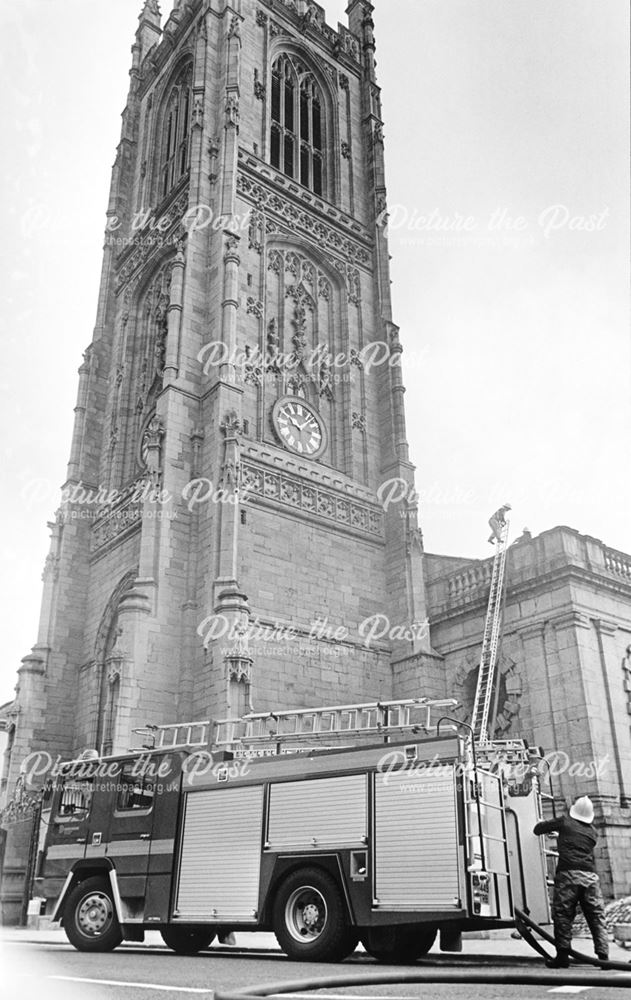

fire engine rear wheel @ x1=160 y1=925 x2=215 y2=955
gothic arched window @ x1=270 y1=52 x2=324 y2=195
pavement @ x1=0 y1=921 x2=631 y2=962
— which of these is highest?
gothic arched window @ x1=270 y1=52 x2=324 y2=195

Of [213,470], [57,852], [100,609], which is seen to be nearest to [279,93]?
[213,470]

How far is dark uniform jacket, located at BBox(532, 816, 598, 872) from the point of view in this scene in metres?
10.0

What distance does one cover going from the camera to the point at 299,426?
3136 cm

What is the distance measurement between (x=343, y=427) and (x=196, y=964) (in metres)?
24.3

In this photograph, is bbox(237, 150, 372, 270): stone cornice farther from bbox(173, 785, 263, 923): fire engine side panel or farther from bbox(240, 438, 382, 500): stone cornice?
bbox(173, 785, 263, 923): fire engine side panel

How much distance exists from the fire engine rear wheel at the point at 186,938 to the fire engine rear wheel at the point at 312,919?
1.85 meters

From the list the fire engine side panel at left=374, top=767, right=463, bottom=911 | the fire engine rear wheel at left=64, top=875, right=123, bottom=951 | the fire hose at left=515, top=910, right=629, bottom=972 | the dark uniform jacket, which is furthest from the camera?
the fire engine rear wheel at left=64, top=875, right=123, bottom=951

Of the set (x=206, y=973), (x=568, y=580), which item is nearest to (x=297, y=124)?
(x=568, y=580)

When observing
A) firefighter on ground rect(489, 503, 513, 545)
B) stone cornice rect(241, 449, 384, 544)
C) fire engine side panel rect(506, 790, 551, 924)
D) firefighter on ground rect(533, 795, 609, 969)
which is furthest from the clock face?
firefighter on ground rect(533, 795, 609, 969)

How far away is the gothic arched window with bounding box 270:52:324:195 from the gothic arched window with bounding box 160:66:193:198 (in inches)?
156

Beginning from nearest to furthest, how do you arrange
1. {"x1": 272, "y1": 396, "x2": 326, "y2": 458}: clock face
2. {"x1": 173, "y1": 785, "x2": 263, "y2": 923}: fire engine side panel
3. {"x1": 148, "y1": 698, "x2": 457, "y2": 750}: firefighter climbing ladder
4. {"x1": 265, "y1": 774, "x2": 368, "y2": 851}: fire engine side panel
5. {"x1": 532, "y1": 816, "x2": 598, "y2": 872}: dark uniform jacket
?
1. {"x1": 532, "y1": 816, "x2": 598, "y2": 872}: dark uniform jacket
2. {"x1": 265, "y1": 774, "x2": 368, "y2": 851}: fire engine side panel
3. {"x1": 173, "y1": 785, "x2": 263, "y2": 923}: fire engine side panel
4. {"x1": 148, "y1": 698, "x2": 457, "y2": 750}: firefighter climbing ladder
5. {"x1": 272, "y1": 396, "x2": 326, "y2": 458}: clock face

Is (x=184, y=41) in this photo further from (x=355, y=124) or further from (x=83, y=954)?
(x=83, y=954)

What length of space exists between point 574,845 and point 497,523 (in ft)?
55.1

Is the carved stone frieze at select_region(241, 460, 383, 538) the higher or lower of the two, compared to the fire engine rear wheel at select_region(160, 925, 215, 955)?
higher
